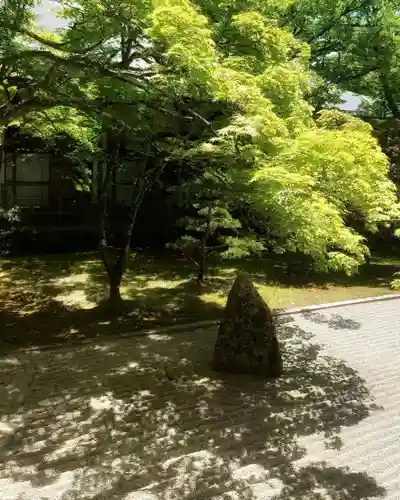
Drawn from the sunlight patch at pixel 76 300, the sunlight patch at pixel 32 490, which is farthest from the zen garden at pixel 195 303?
the sunlight patch at pixel 76 300

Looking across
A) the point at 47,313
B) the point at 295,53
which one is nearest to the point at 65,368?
the point at 47,313

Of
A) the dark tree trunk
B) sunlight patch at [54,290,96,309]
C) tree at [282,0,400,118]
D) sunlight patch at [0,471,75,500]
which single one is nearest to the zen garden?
sunlight patch at [0,471,75,500]

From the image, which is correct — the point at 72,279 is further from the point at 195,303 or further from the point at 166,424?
the point at 166,424

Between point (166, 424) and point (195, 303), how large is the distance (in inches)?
212

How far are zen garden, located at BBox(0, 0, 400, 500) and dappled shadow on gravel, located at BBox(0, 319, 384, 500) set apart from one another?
0.02m

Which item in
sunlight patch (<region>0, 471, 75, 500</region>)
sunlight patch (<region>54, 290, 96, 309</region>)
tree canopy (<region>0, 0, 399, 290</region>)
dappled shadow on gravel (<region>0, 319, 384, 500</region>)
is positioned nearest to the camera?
sunlight patch (<region>0, 471, 75, 500</region>)

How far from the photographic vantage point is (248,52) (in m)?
7.67

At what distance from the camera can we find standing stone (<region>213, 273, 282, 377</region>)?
295 inches

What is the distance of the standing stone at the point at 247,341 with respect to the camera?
7.50 meters

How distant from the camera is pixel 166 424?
5.93 m

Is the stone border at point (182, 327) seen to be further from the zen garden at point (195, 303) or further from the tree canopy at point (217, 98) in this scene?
the tree canopy at point (217, 98)

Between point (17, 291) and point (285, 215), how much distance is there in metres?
7.21

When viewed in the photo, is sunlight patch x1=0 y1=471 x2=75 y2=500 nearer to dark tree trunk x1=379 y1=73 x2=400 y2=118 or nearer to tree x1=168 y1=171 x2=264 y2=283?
tree x1=168 y1=171 x2=264 y2=283

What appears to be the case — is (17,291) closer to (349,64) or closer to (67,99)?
(67,99)
